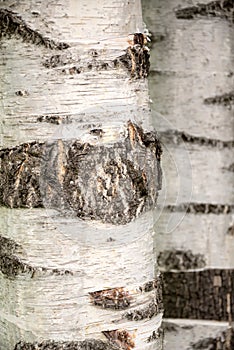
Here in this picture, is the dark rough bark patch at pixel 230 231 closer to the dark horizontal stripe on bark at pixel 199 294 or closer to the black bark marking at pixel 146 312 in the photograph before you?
the dark horizontal stripe on bark at pixel 199 294

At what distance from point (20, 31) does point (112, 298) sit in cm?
27

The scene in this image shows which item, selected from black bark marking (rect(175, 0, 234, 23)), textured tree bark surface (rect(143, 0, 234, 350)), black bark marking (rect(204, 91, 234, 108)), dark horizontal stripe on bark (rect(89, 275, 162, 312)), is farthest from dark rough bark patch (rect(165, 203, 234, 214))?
dark horizontal stripe on bark (rect(89, 275, 162, 312))

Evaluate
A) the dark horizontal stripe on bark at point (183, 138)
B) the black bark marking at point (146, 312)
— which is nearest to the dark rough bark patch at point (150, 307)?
the black bark marking at point (146, 312)

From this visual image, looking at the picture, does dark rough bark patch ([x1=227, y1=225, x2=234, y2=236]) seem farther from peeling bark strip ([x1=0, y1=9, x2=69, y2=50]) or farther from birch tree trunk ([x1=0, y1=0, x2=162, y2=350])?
peeling bark strip ([x1=0, y1=9, x2=69, y2=50])

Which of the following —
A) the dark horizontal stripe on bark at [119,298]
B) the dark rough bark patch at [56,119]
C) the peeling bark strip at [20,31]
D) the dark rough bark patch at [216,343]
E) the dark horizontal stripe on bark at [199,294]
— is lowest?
the dark rough bark patch at [216,343]

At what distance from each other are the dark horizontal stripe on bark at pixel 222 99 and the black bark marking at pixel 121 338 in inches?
18.8

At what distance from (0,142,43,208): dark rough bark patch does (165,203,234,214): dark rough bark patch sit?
1.46 ft

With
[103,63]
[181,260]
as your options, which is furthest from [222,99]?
[103,63]

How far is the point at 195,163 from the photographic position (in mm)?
1180

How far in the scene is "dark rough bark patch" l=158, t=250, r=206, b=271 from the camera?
120 centimetres

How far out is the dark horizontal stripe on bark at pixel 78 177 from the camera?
741mm

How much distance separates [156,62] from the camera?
1162 millimetres

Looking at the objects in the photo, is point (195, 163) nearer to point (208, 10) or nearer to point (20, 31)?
point (208, 10)

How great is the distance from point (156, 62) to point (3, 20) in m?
0.43
